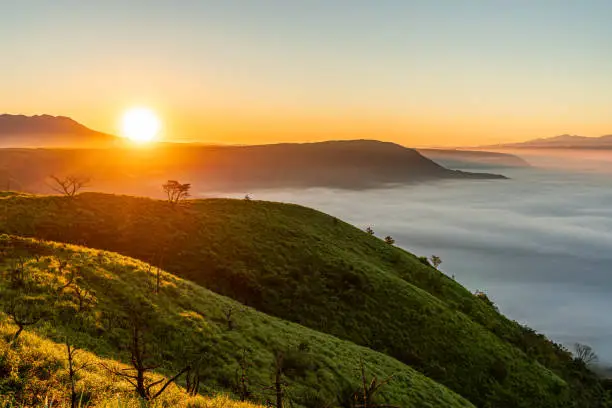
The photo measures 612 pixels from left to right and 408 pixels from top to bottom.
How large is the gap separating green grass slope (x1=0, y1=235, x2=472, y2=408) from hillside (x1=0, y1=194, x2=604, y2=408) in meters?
10.8

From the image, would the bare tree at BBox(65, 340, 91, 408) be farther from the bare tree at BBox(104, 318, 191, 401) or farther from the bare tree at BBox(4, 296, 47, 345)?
the bare tree at BBox(4, 296, 47, 345)

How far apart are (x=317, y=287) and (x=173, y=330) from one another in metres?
27.8

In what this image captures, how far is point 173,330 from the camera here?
23484 mm

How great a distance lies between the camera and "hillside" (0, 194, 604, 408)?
144 feet

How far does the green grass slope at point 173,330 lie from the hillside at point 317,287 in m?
10.8

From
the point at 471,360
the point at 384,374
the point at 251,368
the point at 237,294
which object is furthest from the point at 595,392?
the point at 251,368

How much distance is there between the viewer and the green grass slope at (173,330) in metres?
19.7

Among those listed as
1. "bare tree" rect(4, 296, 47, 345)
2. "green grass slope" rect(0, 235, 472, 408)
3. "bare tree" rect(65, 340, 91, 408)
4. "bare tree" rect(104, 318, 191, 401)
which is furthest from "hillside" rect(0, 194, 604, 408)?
"bare tree" rect(65, 340, 91, 408)

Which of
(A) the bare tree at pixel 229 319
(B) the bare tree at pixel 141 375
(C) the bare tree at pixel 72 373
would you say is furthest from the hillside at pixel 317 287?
(C) the bare tree at pixel 72 373

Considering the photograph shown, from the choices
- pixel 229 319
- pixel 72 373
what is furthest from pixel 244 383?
pixel 229 319

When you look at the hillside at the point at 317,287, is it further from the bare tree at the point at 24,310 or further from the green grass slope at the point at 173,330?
the bare tree at the point at 24,310

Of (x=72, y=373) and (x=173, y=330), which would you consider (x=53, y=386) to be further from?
(x=173, y=330)

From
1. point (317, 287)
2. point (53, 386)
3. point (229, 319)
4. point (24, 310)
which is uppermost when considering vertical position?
point (53, 386)

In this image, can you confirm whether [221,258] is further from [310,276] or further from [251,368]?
[251,368]
